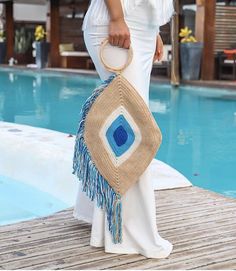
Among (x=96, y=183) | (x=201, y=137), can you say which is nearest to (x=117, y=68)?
(x=96, y=183)

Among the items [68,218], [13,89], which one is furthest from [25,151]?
[13,89]

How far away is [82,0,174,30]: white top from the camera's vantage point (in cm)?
185

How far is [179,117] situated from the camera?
7223 mm

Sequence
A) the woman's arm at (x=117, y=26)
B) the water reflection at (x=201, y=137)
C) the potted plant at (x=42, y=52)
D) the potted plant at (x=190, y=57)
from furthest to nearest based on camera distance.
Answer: the potted plant at (x=42, y=52) < the potted plant at (x=190, y=57) < the water reflection at (x=201, y=137) < the woman's arm at (x=117, y=26)

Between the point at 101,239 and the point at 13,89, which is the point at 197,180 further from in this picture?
the point at 13,89

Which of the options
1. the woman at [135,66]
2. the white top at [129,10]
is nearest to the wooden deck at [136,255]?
the woman at [135,66]

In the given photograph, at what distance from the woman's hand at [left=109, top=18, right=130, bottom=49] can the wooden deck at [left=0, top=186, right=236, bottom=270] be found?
69 centimetres

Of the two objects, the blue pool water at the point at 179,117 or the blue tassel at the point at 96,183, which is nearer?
the blue tassel at the point at 96,183

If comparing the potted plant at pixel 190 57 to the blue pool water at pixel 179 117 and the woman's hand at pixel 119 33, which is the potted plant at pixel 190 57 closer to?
the blue pool water at pixel 179 117

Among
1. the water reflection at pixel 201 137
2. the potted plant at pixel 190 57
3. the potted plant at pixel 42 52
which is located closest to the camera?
the water reflection at pixel 201 137

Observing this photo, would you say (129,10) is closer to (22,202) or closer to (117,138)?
(117,138)

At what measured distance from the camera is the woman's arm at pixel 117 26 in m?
1.81

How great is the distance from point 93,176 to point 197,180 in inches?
90.8

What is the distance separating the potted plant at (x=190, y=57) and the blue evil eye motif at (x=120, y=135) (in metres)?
9.61
